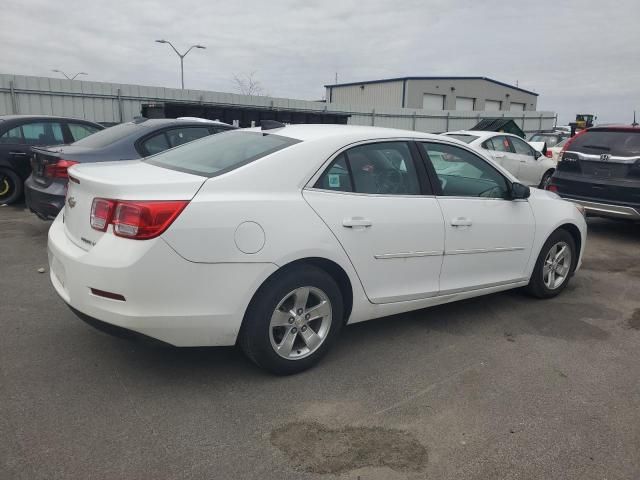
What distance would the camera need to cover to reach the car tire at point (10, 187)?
8406 mm

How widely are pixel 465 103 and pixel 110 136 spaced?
4825 centimetres

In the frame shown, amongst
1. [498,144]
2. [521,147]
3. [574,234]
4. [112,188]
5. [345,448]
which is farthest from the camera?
[521,147]

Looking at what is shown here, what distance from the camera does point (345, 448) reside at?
264 centimetres

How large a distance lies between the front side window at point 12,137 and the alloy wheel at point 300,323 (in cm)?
699

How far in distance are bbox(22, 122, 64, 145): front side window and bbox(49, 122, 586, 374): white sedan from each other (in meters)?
5.68

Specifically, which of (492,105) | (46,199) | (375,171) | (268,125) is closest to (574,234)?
(375,171)

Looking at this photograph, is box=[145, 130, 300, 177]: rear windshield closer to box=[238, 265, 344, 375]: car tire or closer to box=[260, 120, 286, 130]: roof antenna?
box=[260, 120, 286, 130]: roof antenna

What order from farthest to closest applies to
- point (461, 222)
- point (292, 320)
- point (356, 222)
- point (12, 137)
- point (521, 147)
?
point (521, 147) → point (12, 137) → point (461, 222) → point (356, 222) → point (292, 320)

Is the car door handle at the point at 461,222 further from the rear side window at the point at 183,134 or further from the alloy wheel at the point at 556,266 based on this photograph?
the rear side window at the point at 183,134

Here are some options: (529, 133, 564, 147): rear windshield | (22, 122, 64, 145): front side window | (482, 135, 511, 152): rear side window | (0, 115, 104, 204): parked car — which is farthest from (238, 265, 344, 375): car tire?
(529, 133, 564, 147): rear windshield

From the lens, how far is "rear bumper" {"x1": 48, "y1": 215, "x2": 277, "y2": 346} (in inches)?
108

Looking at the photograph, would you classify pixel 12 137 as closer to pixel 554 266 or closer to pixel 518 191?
pixel 518 191

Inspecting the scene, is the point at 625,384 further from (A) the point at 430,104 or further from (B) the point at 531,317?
(A) the point at 430,104

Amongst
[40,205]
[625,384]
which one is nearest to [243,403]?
[625,384]
